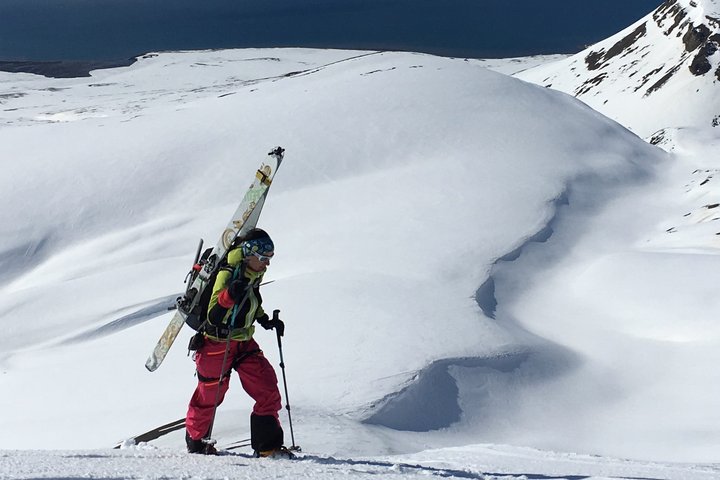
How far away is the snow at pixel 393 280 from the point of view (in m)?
10.4

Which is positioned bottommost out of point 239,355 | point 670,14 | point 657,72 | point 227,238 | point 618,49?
point 239,355

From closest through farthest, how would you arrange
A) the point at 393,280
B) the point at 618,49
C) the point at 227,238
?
the point at 227,238, the point at 393,280, the point at 618,49

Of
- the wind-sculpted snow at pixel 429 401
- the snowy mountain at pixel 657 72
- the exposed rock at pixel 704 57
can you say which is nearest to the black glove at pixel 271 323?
the wind-sculpted snow at pixel 429 401

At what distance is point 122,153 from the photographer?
30438 mm

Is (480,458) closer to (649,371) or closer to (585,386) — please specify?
(585,386)

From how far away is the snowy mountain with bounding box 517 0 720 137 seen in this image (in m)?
79.1

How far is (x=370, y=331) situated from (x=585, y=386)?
3720 millimetres

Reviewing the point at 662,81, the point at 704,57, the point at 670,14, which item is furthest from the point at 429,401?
the point at 670,14

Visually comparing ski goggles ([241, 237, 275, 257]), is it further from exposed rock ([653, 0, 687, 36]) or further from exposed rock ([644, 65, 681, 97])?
exposed rock ([653, 0, 687, 36])

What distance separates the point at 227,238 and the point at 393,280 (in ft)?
31.1

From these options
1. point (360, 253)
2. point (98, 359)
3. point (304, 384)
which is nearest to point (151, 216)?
point (360, 253)

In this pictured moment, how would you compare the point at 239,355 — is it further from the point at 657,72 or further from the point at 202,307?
the point at 657,72

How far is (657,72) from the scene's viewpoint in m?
89.2

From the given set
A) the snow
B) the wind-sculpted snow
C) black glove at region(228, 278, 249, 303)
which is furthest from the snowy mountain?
black glove at region(228, 278, 249, 303)
